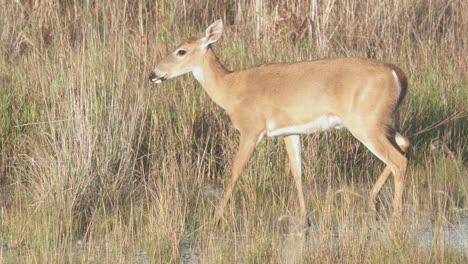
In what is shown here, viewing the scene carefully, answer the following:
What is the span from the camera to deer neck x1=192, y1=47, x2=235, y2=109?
7770mm

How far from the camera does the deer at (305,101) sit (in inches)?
281

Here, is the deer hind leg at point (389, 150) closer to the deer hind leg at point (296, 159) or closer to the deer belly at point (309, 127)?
the deer belly at point (309, 127)

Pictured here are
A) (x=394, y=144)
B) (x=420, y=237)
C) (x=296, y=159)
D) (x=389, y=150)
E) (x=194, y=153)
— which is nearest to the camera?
(x=420, y=237)

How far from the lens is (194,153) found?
8312 millimetres

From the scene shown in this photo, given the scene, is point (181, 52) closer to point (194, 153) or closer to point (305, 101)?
point (194, 153)

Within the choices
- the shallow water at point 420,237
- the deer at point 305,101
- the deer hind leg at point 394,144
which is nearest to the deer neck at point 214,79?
the deer at point 305,101

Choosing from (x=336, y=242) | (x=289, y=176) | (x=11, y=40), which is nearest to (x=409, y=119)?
(x=289, y=176)

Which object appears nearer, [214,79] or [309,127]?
[309,127]

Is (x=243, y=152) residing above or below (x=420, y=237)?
above

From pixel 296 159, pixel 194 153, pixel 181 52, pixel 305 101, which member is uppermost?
pixel 181 52

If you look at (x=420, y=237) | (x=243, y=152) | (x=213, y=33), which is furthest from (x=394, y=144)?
(x=213, y=33)

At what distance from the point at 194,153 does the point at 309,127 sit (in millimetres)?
1277

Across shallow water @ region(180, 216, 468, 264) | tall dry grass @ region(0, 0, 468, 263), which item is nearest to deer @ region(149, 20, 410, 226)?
tall dry grass @ region(0, 0, 468, 263)

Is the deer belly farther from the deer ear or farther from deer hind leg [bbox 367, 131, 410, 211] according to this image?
the deer ear
